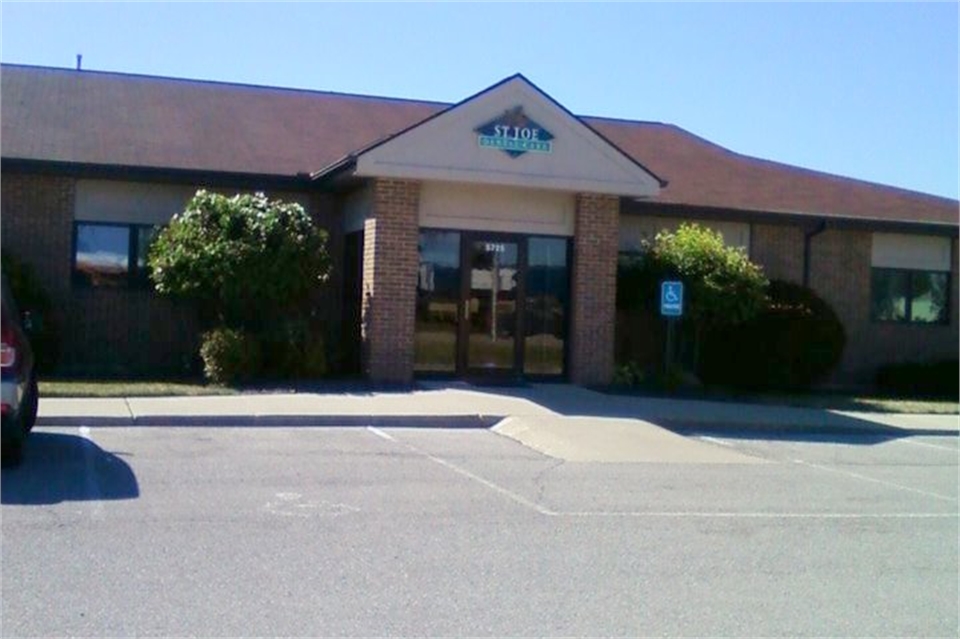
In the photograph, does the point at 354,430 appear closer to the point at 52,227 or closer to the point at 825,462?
the point at 825,462

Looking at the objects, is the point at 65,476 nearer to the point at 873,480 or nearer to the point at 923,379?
the point at 873,480

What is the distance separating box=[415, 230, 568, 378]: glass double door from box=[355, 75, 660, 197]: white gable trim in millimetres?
1172

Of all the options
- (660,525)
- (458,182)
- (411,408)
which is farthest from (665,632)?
(458,182)

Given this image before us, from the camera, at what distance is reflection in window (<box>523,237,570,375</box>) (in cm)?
2216

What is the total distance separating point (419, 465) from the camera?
1390cm

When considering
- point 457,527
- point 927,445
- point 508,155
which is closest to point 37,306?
point 508,155

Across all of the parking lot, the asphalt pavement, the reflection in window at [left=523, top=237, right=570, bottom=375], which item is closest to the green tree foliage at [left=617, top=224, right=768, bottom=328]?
the reflection in window at [left=523, top=237, right=570, bottom=375]

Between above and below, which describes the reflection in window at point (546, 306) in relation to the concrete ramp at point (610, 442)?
above

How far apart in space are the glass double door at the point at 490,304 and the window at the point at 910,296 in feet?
26.9

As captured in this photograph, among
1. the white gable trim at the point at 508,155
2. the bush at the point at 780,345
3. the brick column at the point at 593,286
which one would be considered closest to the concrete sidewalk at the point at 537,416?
the brick column at the point at 593,286

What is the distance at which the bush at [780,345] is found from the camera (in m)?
23.9

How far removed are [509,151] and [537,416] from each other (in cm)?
483

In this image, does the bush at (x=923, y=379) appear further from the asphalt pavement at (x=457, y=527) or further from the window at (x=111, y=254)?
the window at (x=111, y=254)

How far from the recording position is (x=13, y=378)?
11.9 meters
